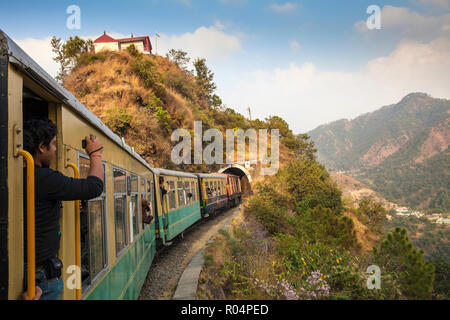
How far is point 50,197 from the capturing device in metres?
1.83

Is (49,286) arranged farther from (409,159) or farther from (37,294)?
(409,159)

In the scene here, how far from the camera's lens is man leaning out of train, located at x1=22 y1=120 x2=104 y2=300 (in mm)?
1828

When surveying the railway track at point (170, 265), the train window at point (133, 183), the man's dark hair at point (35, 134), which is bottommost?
the railway track at point (170, 265)

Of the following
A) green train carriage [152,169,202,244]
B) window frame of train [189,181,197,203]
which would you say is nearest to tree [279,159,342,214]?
window frame of train [189,181,197,203]

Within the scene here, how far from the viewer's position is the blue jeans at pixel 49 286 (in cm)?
184

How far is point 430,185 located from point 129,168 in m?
103

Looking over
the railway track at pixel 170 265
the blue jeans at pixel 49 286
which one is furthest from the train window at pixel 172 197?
the blue jeans at pixel 49 286

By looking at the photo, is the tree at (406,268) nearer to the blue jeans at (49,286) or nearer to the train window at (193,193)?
the blue jeans at (49,286)

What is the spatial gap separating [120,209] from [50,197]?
2250 millimetres

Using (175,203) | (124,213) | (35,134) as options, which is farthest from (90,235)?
(175,203)

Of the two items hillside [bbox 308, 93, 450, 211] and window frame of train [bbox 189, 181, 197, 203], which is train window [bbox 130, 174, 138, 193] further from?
hillside [bbox 308, 93, 450, 211]

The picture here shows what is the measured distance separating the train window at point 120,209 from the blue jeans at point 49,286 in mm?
1724

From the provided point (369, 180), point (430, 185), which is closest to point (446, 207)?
point (430, 185)
